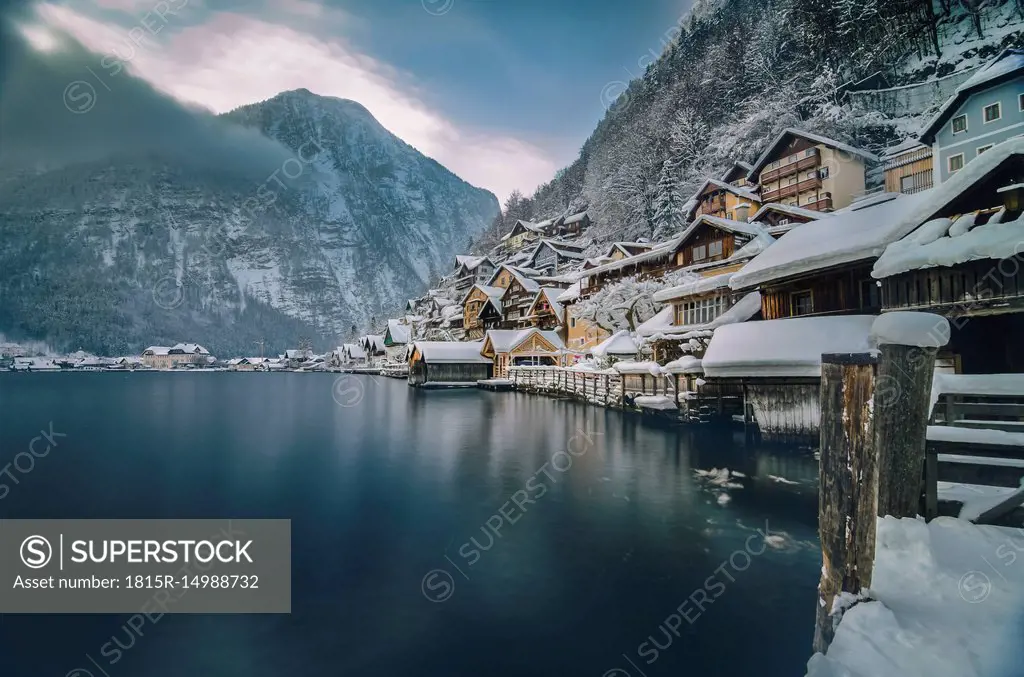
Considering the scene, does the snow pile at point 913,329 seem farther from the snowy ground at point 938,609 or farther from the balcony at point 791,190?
the balcony at point 791,190

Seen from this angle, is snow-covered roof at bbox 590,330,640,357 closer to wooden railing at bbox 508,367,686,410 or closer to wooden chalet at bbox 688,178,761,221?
wooden railing at bbox 508,367,686,410

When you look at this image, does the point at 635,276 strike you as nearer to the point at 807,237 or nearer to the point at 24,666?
the point at 807,237

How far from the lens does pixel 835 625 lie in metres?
4.84

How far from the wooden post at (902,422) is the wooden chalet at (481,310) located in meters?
62.7

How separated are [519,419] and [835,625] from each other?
2590cm

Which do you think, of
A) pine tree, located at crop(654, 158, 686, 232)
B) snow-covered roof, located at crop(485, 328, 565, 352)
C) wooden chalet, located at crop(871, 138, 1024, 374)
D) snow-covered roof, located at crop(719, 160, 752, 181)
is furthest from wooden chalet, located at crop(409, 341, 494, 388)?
wooden chalet, located at crop(871, 138, 1024, 374)

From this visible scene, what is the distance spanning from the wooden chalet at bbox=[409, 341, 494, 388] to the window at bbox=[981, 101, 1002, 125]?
4852 centimetres

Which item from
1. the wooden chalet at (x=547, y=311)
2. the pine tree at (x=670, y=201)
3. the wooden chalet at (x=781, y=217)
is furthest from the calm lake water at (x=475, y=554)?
Answer: the pine tree at (x=670, y=201)

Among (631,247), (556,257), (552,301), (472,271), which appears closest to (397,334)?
(472,271)

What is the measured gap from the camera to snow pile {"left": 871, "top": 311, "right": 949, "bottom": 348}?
518 centimetres

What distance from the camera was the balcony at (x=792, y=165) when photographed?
40.8 m

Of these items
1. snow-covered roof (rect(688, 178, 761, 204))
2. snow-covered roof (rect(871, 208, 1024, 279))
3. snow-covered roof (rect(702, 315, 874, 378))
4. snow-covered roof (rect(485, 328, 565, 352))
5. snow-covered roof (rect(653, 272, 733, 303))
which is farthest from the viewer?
snow-covered roof (rect(485, 328, 565, 352))

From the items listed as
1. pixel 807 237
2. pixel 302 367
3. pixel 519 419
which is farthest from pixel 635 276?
pixel 302 367

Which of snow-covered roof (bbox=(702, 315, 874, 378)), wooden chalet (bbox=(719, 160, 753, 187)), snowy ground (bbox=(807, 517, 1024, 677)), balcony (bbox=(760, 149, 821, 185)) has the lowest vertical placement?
snowy ground (bbox=(807, 517, 1024, 677))
